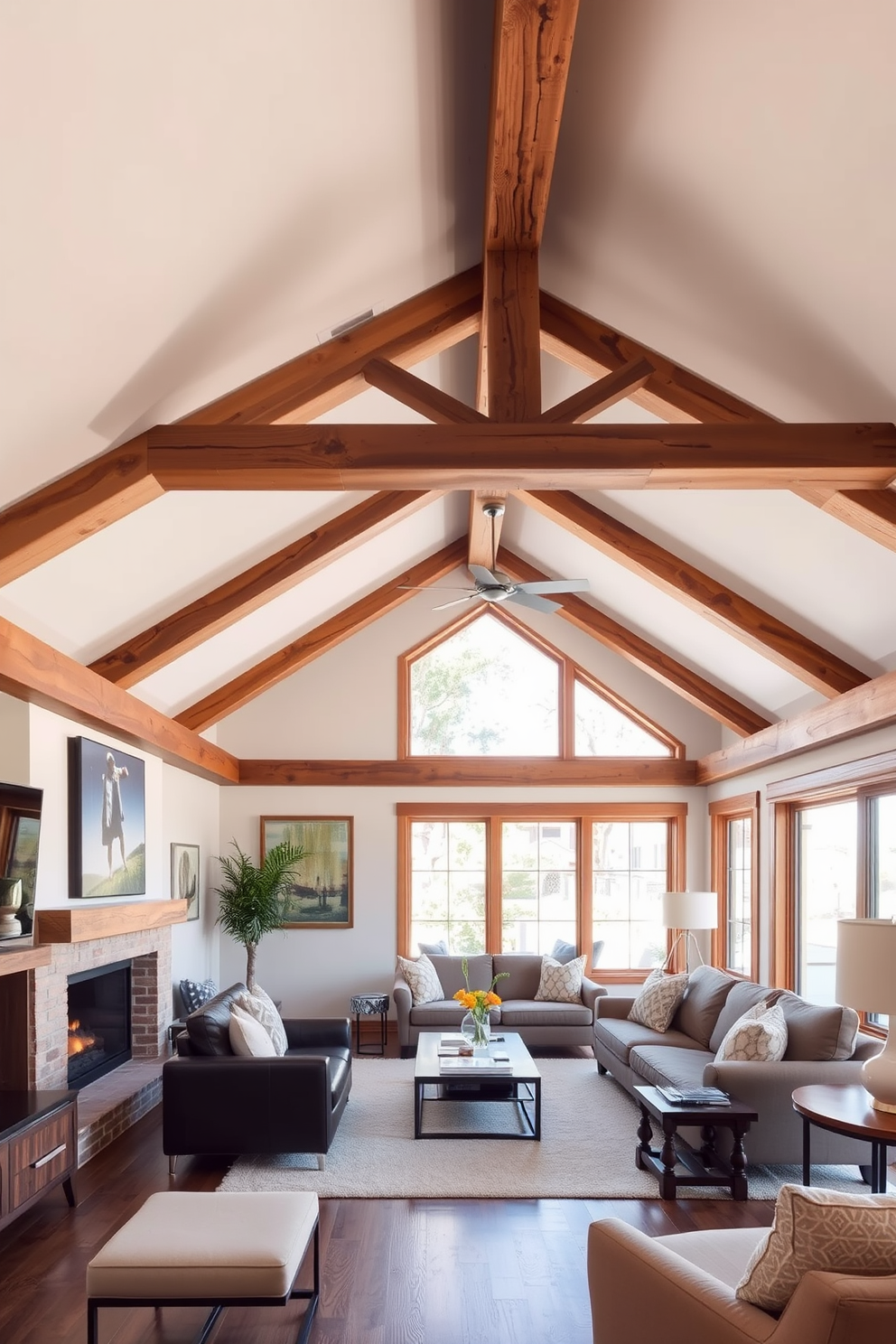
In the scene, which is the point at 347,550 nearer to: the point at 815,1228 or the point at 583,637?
the point at 583,637

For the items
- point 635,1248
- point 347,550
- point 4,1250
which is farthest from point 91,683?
point 635,1248

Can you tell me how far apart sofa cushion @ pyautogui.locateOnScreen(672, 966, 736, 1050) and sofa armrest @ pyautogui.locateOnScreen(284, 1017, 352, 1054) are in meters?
2.25

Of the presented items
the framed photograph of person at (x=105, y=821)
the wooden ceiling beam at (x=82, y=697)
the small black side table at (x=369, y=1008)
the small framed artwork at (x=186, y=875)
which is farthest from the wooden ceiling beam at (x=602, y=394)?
the small black side table at (x=369, y=1008)

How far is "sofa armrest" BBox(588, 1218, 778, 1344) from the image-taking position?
2.45 m

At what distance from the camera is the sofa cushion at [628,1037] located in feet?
22.1

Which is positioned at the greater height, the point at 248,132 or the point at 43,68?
the point at 248,132

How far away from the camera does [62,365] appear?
3.76 m

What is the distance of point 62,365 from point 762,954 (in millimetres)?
6768

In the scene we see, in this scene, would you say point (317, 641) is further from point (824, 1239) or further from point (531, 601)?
point (824, 1239)

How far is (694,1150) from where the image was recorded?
17.9 feet

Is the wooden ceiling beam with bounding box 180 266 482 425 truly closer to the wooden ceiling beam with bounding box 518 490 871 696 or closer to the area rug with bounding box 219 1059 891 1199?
the wooden ceiling beam with bounding box 518 490 871 696

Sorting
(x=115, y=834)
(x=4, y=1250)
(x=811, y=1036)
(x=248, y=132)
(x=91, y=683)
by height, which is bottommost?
(x=4, y=1250)

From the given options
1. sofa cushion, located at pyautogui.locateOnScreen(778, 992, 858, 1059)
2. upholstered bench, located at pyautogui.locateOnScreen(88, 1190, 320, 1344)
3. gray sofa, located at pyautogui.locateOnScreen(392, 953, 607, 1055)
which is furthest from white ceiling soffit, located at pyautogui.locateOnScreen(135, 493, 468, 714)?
sofa cushion, located at pyautogui.locateOnScreen(778, 992, 858, 1059)

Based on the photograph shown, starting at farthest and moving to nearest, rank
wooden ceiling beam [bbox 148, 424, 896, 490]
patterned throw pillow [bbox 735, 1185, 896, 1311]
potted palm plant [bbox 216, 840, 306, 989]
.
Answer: potted palm plant [bbox 216, 840, 306, 989] → wooden ceiling beam [bbox 148, 424, 896, 490] → patterned throw pillow [bbox 735, 1185, 896, 1311]
